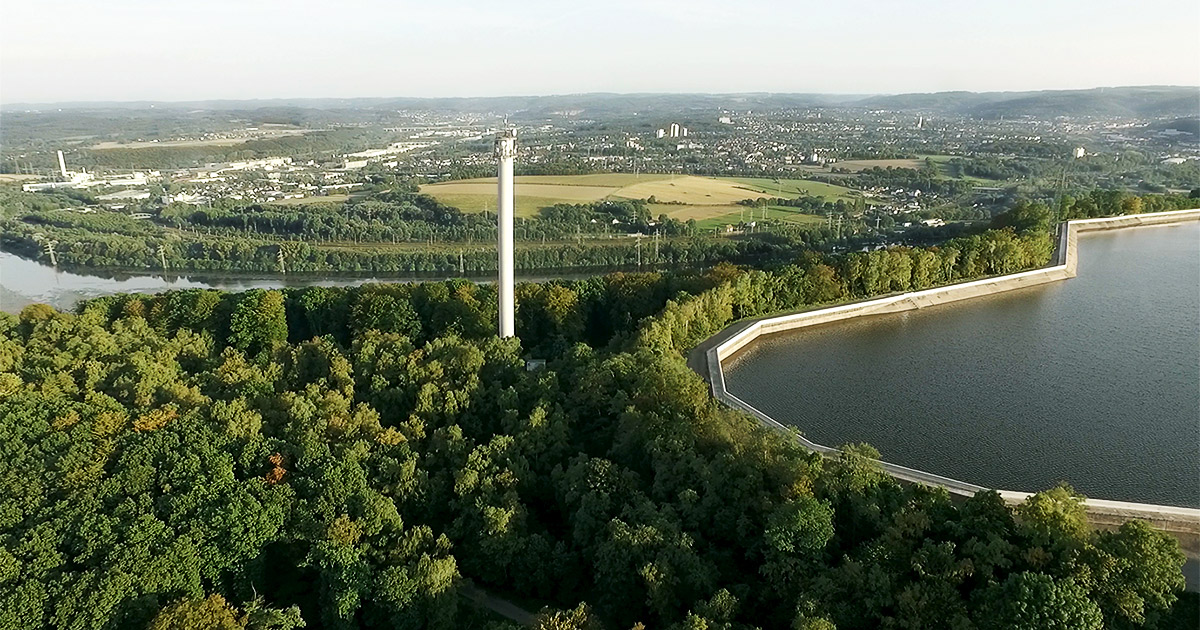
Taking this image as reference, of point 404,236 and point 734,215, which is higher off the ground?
point 734,215

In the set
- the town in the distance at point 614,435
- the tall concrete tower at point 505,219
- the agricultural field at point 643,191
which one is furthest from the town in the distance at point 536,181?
the tall concrete tower at point 505,219

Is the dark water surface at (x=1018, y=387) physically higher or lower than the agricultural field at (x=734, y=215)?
lower

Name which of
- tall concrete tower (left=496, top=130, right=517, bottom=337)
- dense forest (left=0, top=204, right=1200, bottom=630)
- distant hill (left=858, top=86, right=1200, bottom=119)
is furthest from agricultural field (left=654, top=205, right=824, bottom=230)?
distant hill (left=858, top=86, right=1200, bottom=119)

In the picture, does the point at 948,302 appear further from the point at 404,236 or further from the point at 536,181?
the point at 536,181

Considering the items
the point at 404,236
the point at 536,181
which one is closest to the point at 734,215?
the point at 536,181

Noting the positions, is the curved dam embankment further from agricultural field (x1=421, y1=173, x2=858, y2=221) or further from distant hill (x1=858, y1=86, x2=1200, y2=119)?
distant hill (x1=858, y1=86, x2=1200, y2=119)

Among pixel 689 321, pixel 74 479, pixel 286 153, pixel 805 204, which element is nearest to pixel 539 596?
pixel 74 479

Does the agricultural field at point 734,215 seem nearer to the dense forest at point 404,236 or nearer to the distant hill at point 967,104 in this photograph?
the dense forest at point 404,236
